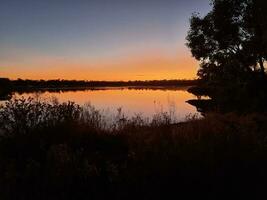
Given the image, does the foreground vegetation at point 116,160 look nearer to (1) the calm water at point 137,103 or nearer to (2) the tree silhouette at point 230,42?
(1) the calm water at point 137,103

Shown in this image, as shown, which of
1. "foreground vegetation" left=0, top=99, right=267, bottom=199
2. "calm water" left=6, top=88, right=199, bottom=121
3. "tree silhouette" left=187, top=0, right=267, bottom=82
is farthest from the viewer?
"tree silhouette" left=187, top=0, right=267, bottom=82

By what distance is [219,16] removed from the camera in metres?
26.8

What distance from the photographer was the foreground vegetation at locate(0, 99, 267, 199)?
6504 millimetres

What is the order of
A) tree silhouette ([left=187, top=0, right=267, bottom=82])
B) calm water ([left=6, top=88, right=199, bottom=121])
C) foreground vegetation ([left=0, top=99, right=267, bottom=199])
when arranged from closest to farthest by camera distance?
foreground vegetation ([left=0, top=99, right=267, bottom=199]), calm water ([left=6, top=88, right=199, bottom=121]), tree silhouette ([left=187, top=0, right=267, bottom=82])

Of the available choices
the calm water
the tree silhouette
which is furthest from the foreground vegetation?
the tree silhouette

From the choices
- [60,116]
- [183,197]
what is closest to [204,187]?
[183,197]

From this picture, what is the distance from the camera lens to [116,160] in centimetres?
821

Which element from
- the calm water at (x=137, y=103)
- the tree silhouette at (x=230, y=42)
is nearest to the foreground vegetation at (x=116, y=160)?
the calm water at (x=137, y=103)

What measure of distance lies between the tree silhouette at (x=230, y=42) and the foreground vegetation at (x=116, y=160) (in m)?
15.7

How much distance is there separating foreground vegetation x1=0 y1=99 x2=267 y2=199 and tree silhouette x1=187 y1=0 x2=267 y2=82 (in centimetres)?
1566

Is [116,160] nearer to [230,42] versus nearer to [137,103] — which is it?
[230,42]

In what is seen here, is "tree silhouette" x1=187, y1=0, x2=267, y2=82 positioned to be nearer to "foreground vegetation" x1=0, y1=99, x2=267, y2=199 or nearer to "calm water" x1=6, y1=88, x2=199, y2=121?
"calm water" x1=6, y1=88, x2=199, y2=121

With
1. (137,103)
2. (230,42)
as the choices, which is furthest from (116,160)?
(137,103)

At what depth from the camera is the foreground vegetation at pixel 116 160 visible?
6504mm
